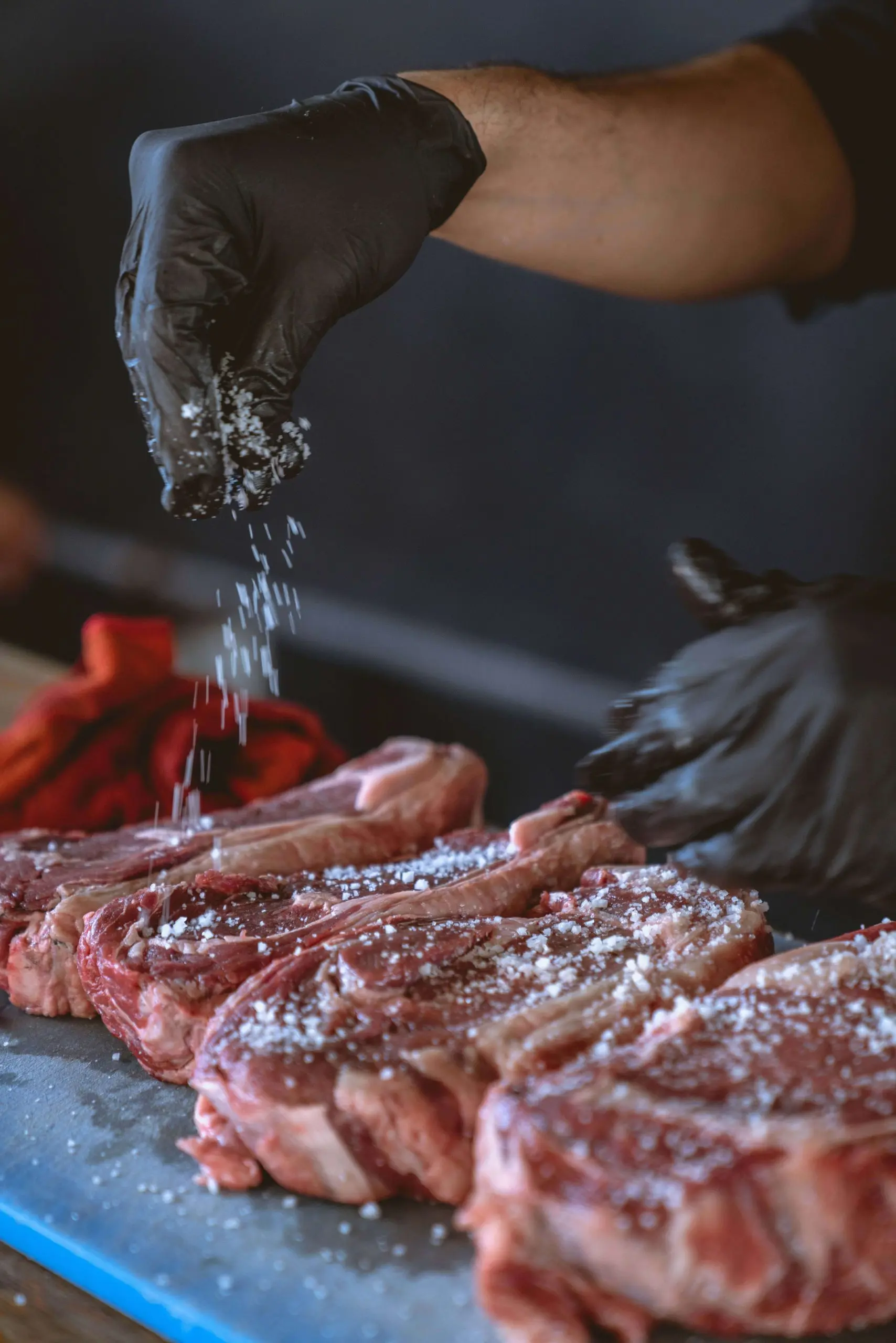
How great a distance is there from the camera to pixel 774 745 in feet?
6.16

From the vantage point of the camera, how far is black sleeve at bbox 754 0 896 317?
3174 millimetres

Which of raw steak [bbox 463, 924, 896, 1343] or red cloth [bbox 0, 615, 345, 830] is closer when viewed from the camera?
raw steak [bbox 463, 924, 896, 1343]

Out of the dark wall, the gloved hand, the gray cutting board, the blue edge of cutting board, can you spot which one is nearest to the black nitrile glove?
the gloved hand

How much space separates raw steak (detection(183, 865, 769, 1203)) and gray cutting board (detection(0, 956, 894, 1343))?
0.20 ft

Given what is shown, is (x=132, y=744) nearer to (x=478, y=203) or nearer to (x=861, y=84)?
(x=478, y=203)

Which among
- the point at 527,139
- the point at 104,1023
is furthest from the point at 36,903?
the point at 527,139

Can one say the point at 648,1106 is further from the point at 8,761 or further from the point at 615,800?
the point at 8,761

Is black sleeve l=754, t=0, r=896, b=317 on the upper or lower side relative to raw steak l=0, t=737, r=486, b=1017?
upper

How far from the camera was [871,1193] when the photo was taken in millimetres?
1443

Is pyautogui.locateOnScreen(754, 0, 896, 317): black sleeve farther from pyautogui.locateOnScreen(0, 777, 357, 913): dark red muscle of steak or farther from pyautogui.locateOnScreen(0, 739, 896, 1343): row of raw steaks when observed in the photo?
pyautogui.locateOnScreen(0, 777, 357, 913): dark red muscle of steak

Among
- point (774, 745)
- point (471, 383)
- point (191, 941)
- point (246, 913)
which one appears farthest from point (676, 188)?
point (191, 941)

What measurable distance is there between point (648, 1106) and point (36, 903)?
54.3 inches

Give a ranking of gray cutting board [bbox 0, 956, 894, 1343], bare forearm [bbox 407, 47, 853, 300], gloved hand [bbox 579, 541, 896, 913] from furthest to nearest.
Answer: bare forearm [bbox 407, 47, 853, 300]
gloved hand [bbox 579, 541, 896, 913]
gray cutting board [bbox 0, 956, 894, 1343]

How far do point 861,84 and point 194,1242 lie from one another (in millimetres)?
3285
